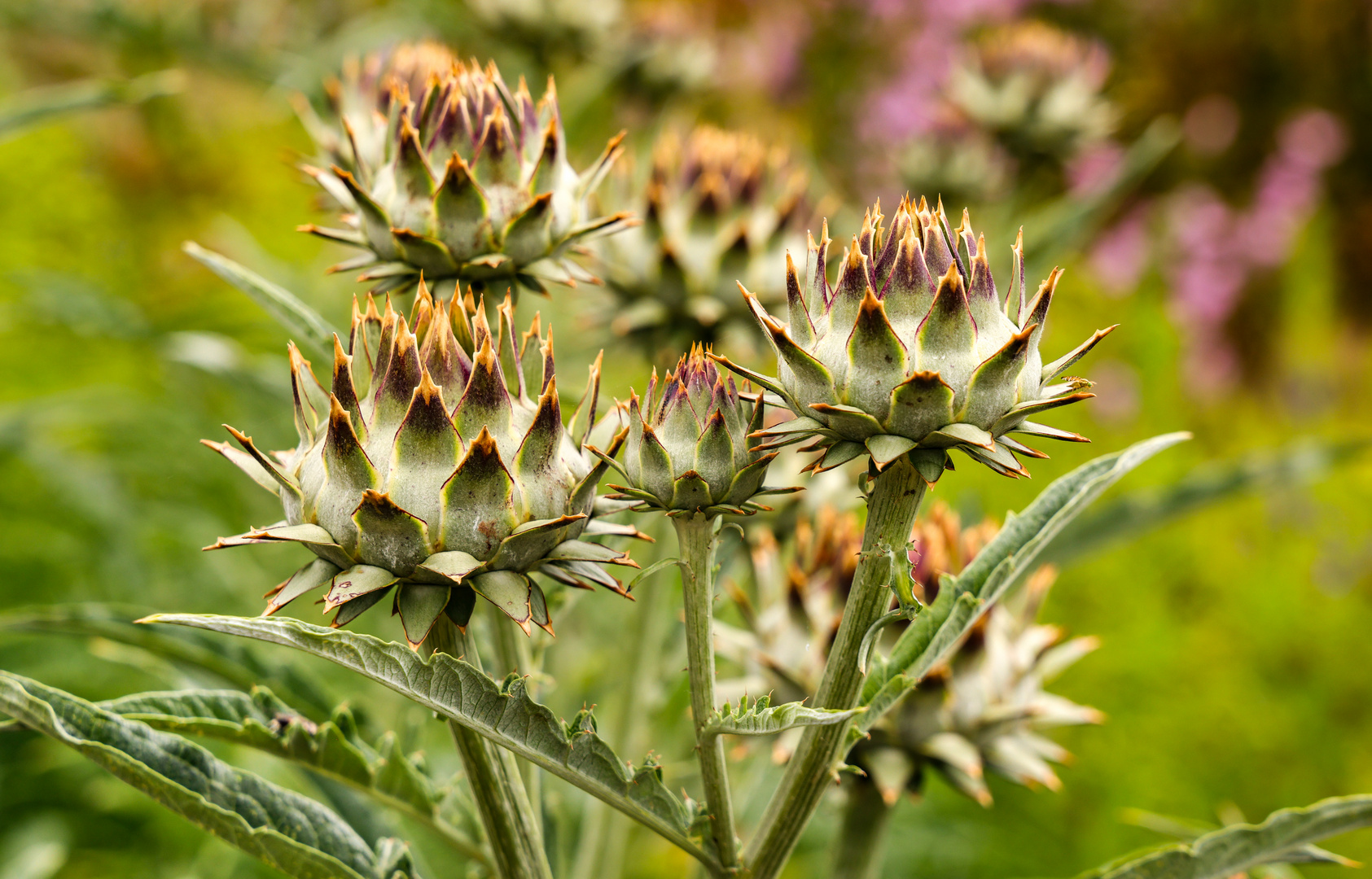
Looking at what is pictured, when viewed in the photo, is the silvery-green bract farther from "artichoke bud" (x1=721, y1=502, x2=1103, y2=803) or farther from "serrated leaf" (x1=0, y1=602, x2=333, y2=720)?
"serrated leaf" (x1=0, y1=602, x2=333, y2=720)

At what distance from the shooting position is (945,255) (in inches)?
25.3

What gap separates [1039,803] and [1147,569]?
597 millimetres

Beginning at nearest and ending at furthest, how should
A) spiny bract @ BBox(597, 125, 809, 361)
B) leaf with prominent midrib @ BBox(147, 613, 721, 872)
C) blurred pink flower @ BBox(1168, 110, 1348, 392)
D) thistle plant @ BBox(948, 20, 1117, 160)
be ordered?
leaf with prominent midrib @ BBox(147, 613, 721, 872) → spiny bract @ BBox(597, 125, 809, 361) → thistle plant @ BBox(948, 20, 1117, 160) → blurred pink flower @ BBox(1168, 110, 1348, 392)

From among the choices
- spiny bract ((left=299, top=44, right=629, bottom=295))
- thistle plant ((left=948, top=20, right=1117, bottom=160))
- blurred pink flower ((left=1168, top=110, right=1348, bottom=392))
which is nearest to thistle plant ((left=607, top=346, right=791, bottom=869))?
spiny bract ((left=299, top=44, right=629, bottom=295))

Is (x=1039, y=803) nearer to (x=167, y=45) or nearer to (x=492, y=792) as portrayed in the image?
(x=492, y=792)

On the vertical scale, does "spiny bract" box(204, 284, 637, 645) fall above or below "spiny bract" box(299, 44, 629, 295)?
below

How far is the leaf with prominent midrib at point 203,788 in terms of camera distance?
560 mm

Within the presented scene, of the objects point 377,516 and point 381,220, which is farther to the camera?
point 381,220

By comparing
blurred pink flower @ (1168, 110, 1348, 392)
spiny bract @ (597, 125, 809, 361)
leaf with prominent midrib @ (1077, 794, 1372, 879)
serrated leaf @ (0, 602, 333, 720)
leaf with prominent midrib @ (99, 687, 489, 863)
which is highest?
blurred pink flower @ (1168, 110, 1348, 392)

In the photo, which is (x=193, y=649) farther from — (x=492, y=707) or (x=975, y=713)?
(x=975, y=713)

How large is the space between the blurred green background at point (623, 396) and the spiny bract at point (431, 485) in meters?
0.40

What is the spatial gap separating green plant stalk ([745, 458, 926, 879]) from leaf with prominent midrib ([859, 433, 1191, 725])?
32mm

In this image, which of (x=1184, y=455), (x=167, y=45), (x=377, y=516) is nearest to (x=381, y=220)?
(x=377, y=516)

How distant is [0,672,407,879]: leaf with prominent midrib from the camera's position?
560 millimetres
